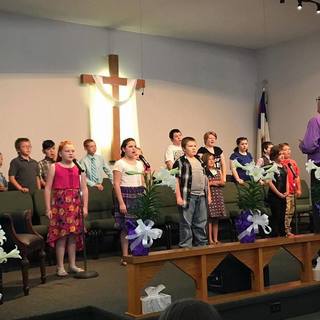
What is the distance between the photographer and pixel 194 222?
5887mm

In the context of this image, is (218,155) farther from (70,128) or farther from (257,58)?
(257,58)

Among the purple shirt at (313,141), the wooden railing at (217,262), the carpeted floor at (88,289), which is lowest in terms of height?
the carpeted floor at (88,289)

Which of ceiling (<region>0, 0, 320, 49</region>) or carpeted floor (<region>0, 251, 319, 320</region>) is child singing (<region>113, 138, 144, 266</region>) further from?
ceiling (<region>0, 0, 320, 49</region>)

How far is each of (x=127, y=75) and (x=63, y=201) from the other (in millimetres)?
3978

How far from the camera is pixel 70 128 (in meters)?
8.25

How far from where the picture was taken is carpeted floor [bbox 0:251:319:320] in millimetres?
4172

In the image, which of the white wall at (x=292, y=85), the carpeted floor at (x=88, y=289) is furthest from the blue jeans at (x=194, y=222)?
the white wall at (x=292, y=85)

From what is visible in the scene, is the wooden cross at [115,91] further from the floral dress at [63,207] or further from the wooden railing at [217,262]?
the wooden railing at [217,262]

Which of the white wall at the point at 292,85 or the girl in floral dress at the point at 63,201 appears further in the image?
A: the white wall at the point at 292,85

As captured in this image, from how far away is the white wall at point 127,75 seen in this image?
25.6 ft

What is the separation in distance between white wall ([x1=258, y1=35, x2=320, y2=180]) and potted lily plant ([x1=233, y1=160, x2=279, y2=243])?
206 inches

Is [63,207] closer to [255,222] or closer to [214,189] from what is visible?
[255,222]

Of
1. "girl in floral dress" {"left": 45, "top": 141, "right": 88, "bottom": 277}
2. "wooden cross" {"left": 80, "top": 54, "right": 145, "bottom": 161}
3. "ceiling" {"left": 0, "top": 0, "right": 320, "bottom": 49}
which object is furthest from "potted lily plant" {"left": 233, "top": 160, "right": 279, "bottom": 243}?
"wooden cross" {"left": 80, "top": 54, "right": 145, "bottom": 161}

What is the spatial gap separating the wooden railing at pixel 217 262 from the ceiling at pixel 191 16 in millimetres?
4163
